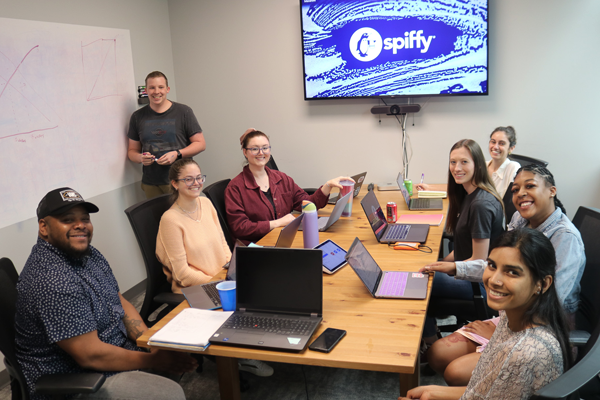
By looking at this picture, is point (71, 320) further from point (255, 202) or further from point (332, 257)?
point (255, 202)

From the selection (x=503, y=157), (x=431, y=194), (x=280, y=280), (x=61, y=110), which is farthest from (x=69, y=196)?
(x=503, y=157)

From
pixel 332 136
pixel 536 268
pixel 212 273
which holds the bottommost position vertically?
pixel 212 273

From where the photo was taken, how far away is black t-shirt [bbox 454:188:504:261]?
2.31 meters

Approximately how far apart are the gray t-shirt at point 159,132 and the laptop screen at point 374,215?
1796mm

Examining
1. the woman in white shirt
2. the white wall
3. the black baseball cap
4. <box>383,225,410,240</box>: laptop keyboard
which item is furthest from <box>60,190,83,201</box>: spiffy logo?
the white wall

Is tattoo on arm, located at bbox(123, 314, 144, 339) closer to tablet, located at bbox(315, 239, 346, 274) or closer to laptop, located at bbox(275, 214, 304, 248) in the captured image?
laptop, located at bbox(275, 214, 304, 248)

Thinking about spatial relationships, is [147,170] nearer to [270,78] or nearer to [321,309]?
[270,78]

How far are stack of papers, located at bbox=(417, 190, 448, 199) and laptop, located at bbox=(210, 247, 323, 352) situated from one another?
2.08 m

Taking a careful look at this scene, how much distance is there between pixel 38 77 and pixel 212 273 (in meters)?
1.75

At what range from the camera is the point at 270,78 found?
4.50 metres

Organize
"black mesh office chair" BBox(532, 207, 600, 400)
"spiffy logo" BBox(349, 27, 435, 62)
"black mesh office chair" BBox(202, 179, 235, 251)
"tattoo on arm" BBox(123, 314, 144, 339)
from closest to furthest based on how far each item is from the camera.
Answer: "black mesh office chair" BBox(532, 207, 600, 400)
"tattoo on arm" BBox(123, 314, 144, 339)
"black mesh office chair" BBox(202, 179, 235, 251)
"spiffy logo" BBox(349, 27, 435, 62)

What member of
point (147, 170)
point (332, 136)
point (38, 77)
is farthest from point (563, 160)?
point (38, 77)

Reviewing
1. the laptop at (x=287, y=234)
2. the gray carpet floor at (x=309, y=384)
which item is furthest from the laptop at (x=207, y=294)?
the gray carpet floor at (x=309, y=384)

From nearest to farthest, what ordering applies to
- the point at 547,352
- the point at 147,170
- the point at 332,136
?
the point at 547,352 → the point at 147,170 → the point at 332,136
